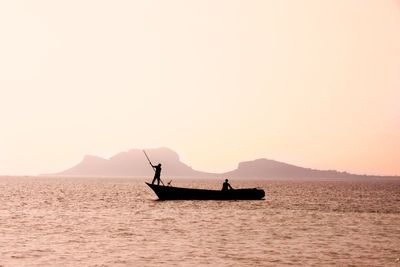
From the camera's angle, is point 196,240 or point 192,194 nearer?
point 196,240

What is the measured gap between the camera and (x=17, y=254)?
90.0 ft

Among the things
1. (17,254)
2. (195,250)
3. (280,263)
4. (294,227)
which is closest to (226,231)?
(294,227)

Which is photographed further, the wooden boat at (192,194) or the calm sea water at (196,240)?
the wooden boat at (192,194)

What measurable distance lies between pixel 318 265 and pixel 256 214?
29.4 metres

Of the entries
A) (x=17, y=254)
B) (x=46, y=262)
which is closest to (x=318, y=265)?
(x=46, y=262)

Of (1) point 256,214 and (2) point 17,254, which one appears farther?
(1) point 256,214

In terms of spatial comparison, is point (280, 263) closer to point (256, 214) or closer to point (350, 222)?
point (350, 222)

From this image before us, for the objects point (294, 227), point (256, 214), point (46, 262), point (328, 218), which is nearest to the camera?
point (46, 262)

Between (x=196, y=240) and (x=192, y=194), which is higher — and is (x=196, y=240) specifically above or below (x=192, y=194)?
below

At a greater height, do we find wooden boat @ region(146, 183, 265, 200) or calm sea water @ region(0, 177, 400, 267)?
wooden boat @ region(146, 183, 265, 200)

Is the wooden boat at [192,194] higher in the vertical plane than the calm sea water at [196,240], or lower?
higher

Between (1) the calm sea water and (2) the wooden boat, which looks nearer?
(1) the calm sea water

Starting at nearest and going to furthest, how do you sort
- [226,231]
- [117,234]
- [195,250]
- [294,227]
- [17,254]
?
[17,254] → [195,250] → [117,234] → [226,231] → [294,227]

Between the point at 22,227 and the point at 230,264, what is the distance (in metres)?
21.0
